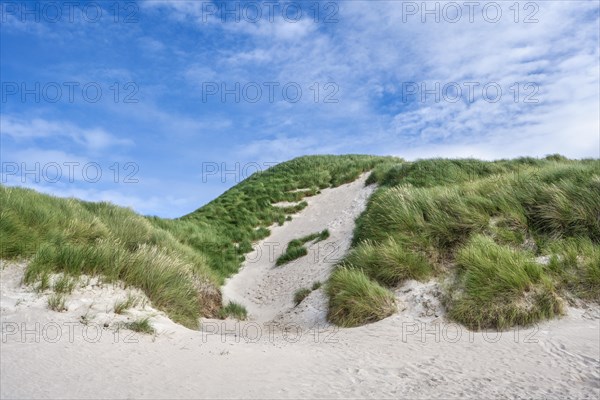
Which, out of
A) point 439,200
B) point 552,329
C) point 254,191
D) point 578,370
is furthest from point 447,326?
point 254,191

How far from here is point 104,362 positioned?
464 cm

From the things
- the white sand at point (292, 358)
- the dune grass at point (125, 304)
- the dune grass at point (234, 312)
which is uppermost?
the dune grass at point (125, 304)

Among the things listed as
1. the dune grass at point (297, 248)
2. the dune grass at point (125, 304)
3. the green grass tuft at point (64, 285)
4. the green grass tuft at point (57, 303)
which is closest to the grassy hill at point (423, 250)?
the green grass tuft at point (64, 285)

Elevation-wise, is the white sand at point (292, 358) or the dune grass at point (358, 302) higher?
the dune grass at point (358, 302)

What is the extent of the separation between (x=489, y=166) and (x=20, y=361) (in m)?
15.9

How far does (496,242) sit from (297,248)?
739 cm

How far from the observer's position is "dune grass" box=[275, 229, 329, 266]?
14539mm

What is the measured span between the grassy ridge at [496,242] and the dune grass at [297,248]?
11.3 feet

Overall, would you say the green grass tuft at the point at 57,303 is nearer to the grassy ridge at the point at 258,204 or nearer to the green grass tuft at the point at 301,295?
the green grass tuft at the point at 301,295

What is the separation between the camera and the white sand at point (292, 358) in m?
4.20

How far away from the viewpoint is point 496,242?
28.8ft

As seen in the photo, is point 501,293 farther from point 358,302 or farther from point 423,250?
point 358,302

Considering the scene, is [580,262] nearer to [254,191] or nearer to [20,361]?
[20,361]

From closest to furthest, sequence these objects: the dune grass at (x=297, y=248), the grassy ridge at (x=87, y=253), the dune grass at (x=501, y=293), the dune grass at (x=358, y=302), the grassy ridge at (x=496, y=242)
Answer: the dune grass at (x=501, y=293) → the grassy ridge at (x=496, y=242) → the grassy ridge at (x=87, y=253) → the dune grass at (x=358, y=302) → the dune grass at (x=297, y=248)
